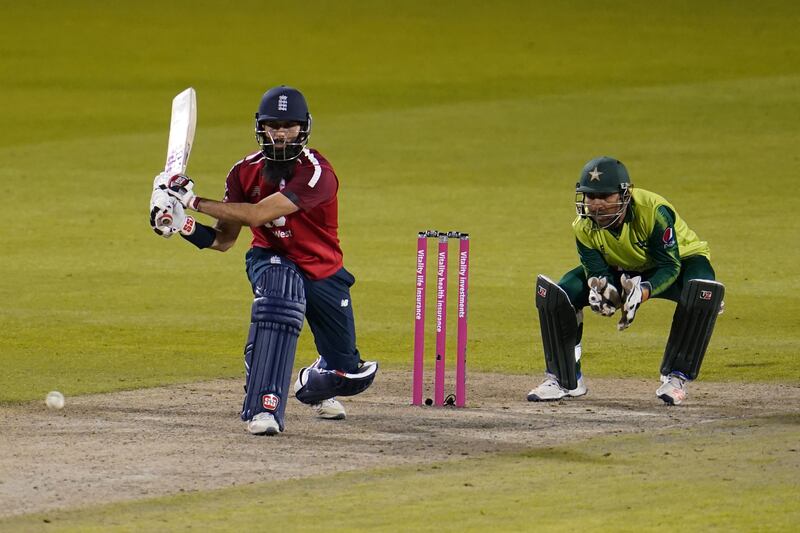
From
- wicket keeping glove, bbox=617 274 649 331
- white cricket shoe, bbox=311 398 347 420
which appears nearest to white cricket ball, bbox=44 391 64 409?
white cricket shoe, bbox=311 398 347 420

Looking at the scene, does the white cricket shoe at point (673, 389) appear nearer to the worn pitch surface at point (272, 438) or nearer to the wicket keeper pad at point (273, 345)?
the worn pitch surface at point (272, 438)

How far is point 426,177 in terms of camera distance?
68.5ft

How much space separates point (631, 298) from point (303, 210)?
73.2 inches

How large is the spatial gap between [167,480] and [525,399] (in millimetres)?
2846

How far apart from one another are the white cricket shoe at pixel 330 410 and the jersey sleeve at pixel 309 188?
108 cm

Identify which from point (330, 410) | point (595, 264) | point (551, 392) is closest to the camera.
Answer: point (330, 410)

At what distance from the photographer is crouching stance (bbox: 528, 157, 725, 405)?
8.91 meters

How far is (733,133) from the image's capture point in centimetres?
2406

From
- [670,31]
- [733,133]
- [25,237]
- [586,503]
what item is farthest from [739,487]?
[670,31]

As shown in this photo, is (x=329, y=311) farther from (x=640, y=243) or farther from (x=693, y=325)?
(x=693, y=325)

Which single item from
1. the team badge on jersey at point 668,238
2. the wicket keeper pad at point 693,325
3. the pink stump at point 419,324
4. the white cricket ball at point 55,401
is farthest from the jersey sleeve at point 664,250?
the white cricket ball at point 55,401

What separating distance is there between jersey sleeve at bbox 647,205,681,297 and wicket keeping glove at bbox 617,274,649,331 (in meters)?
0.09

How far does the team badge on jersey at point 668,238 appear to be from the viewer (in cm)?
894

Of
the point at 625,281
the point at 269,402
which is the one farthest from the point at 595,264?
the point at 269,402
